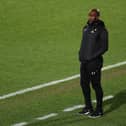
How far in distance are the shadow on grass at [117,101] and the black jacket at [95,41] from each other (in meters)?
1.65

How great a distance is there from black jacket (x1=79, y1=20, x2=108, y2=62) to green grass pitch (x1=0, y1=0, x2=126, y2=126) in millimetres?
1540

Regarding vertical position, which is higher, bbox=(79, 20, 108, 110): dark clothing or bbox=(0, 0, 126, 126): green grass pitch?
bbox=(79, 20, 108, 110): dark clothing

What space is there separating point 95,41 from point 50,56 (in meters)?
6.61

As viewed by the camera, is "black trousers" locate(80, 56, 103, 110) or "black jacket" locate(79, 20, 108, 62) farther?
"black trousers" locate(80, 56, 103, 110)

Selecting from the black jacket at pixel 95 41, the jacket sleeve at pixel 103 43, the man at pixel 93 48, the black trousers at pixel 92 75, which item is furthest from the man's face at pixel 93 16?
the black trousers at pixel 92 75

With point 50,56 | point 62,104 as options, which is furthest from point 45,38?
point 62,104

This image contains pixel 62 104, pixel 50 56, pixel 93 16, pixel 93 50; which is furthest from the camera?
pixel 50 56

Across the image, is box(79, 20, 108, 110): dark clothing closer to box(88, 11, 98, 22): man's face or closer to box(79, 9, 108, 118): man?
box(79, 9, 108, 118): man

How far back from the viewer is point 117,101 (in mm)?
15781

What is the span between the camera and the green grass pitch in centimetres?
1499

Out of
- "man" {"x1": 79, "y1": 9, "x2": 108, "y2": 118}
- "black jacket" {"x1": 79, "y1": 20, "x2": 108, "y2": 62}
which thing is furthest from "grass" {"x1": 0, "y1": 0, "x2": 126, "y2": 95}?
"black jacket" {"x1": 79, "y1": 20, "x2": 108, "y2": 62}

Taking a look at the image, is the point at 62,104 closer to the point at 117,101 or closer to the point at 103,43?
the point at 117,101

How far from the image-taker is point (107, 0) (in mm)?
28594

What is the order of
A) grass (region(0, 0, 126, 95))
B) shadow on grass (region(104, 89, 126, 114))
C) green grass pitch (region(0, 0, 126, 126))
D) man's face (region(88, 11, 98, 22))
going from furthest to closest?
grass (region(0, 0, 126, 95)), shadow on grass (region(104, 89, 126, 114)), green grass pitch (region(0, 0, 126, 126)), man's face (region(88, 11, 98, 22))
